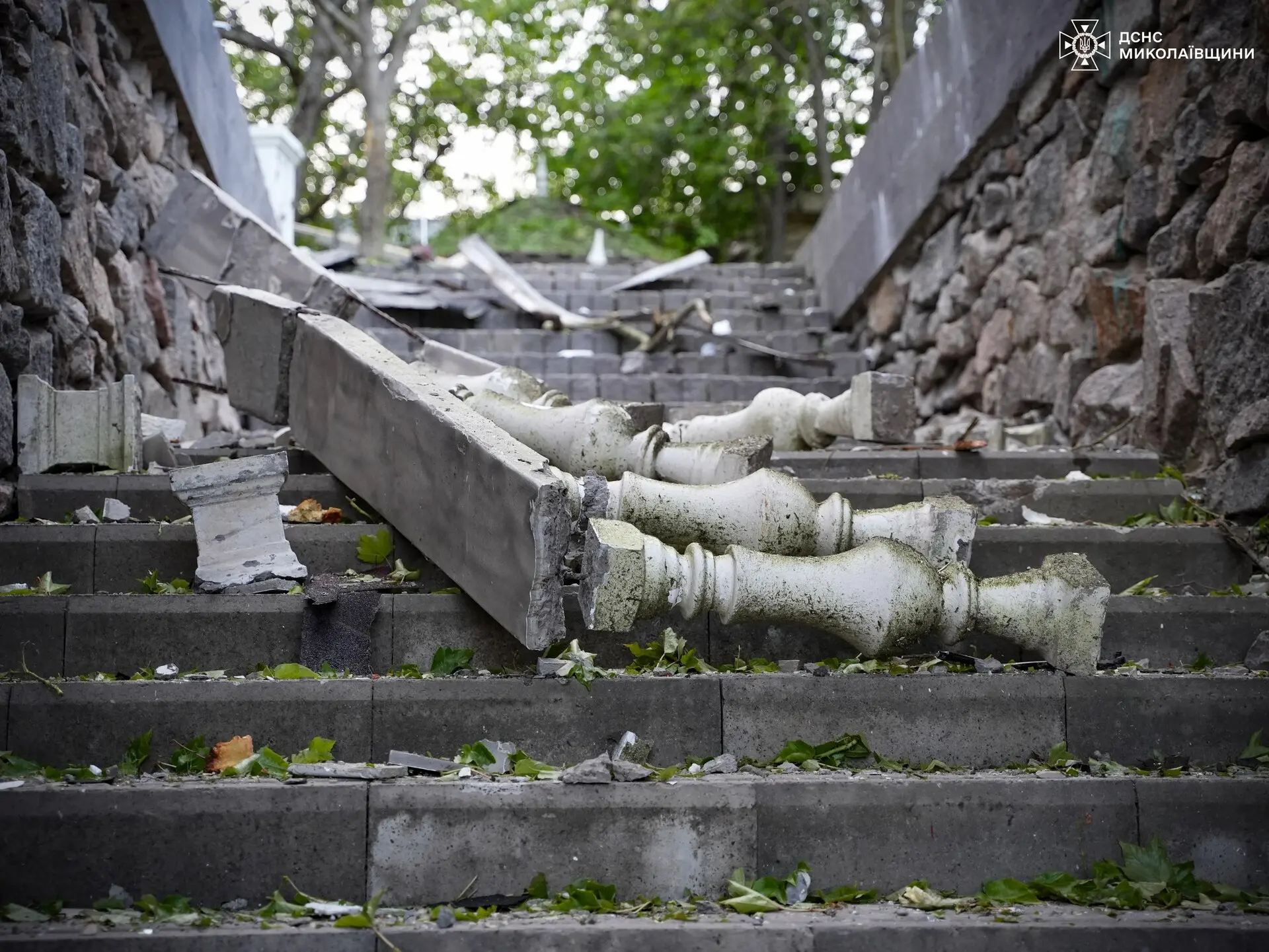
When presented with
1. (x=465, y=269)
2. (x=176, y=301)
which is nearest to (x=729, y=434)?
(x=176, y=301)

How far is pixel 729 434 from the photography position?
4797 millimetres

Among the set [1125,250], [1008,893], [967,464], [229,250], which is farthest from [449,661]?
[229,250]

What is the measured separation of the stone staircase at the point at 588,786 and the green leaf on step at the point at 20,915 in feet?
0.14

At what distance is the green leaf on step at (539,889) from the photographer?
2326 mm

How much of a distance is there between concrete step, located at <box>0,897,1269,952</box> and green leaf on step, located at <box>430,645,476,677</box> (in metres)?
0.76

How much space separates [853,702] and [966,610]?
40 cm

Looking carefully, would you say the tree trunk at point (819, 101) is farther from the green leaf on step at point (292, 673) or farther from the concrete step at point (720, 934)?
the concrete step at point (720, 934)

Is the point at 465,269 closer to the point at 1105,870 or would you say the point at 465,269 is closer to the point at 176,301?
the point at 176,301

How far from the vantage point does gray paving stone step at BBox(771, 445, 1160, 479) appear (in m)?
4.43

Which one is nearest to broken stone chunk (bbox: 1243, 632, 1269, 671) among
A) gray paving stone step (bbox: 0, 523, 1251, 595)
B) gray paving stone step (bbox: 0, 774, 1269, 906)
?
gray paving stone step (bbox: 0, 523, 1251, 595)

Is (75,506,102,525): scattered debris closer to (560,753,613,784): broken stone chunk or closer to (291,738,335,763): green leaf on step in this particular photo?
(291,738,335,763): green leaf on step

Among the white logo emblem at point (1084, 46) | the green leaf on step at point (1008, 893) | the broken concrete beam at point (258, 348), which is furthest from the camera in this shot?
the white logo emblem at point (1084, 46)

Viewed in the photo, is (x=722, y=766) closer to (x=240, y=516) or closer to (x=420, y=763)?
(x=420, y=763)

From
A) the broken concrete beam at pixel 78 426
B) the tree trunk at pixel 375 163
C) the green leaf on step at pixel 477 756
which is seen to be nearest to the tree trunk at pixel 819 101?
the tree trunk at pixel 375 163
